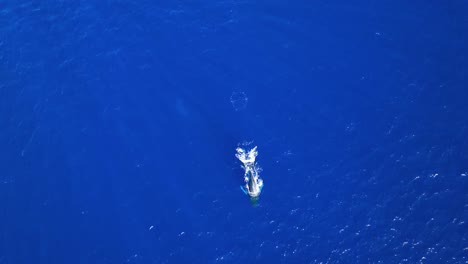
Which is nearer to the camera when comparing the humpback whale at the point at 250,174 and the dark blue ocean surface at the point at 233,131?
the dark blue ocean surface at the point at 233,131

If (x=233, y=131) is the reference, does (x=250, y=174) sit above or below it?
below

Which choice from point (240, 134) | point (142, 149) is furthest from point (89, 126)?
point (240, 134)

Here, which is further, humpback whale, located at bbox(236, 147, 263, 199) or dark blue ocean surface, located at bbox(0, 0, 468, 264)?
humpback whale, located at bbox(236, 147, 263, 199)

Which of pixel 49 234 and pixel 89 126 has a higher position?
pixel 89 126

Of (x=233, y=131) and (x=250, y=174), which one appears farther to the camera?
(x=233, y=131)

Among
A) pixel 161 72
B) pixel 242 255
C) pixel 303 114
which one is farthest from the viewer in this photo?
pixel 161 72

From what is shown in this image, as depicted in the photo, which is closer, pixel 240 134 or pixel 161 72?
pixel 240 134

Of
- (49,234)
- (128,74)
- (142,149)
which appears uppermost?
(128,74)

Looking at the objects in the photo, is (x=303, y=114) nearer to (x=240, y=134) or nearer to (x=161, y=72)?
(x=240, y=134)
